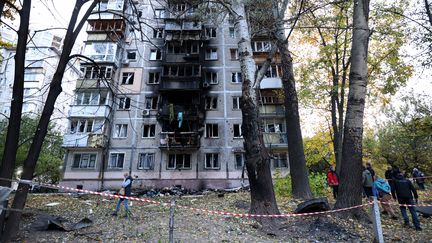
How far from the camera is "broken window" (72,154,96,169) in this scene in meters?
23.4

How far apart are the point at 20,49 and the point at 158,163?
18.9 meters

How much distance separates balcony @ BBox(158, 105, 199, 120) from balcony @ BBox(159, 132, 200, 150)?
171 centimetres

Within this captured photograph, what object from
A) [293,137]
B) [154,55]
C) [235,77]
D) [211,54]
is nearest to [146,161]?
[154,55]

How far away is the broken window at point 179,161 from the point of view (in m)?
23.5

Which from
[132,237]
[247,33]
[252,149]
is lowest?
[132,237]

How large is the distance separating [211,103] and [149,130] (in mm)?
6737

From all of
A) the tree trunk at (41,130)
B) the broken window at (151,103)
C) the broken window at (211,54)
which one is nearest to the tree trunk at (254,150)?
the tree trunk at (41,130)

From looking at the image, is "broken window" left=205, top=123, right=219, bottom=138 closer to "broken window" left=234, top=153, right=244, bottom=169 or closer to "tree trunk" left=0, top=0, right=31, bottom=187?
"broken window" left=234, top=153, right=244, bottom=169

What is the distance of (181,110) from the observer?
78.7 feet

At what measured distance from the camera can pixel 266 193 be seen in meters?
6.82

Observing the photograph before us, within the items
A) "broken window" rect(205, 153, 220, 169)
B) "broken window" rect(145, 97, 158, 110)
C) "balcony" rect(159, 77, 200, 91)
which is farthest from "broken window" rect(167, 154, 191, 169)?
"balcony" rect(159, 77, 200, 91)

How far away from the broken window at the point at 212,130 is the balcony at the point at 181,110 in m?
1.80

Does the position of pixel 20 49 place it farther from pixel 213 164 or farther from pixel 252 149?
pixel 213 164

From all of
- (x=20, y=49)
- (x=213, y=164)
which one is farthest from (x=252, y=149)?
(x=213, y=164)
